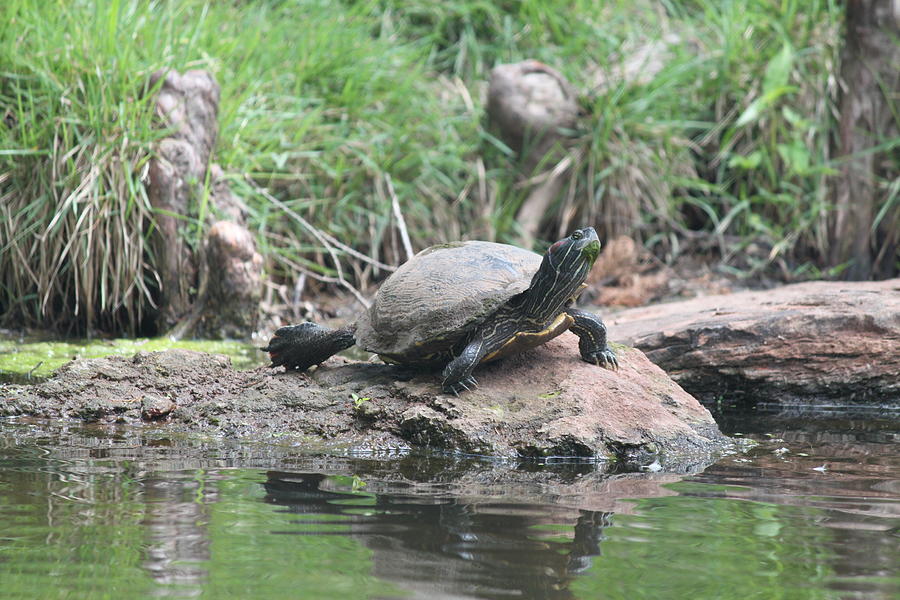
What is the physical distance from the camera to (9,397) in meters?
3.56

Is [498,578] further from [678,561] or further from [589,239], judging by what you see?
[589,239]

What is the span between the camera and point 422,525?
84.8 inches

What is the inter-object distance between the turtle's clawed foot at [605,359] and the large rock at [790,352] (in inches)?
40.2

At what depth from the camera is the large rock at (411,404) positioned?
3148 millimetres

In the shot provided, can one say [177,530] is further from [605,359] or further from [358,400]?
[605,359]

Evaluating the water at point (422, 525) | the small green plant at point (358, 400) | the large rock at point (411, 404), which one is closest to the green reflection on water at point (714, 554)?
the water at point (422, 525)

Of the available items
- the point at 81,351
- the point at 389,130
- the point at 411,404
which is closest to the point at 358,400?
the point at 411,404

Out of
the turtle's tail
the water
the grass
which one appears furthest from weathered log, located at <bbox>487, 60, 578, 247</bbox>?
the water

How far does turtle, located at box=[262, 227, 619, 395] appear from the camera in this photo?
3.26 metres

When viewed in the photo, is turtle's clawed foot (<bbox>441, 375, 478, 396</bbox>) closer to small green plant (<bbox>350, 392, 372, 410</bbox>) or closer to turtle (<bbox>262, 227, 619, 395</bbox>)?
turtle (<bbox>262, 227, 619, 395</bbox>)

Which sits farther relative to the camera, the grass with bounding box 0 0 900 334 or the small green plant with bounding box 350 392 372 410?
the grass with bounding box 0 0 900 334

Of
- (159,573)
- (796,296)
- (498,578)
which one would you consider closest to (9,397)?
(159,573)

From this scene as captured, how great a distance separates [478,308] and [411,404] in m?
0.44

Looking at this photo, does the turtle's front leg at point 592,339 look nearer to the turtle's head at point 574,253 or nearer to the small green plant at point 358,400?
the turtle's head at point 574,253
